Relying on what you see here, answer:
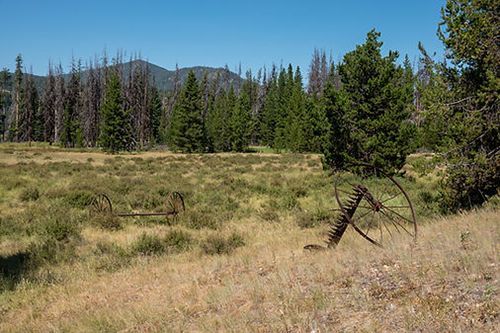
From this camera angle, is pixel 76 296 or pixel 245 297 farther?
pixel 76 296

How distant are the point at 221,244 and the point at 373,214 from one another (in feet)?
15.7

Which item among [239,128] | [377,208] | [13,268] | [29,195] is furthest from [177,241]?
[239,128]

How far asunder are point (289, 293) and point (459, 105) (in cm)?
835

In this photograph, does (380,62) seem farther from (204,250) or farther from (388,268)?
(388,268)

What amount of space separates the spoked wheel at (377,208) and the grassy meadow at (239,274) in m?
0.55

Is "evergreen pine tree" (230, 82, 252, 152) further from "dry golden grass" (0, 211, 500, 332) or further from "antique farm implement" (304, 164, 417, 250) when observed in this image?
"dry golden grass" (0, 211, 500, 332)

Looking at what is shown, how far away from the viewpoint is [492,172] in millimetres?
11312

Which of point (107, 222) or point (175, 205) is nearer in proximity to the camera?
point (107, 222)

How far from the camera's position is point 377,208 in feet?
27.1

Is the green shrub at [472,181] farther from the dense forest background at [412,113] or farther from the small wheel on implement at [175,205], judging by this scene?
the small wheel on implement at [175,205]

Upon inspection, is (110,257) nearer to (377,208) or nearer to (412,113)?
(377,208)

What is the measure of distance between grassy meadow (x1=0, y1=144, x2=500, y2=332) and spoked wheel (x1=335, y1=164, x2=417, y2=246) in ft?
1.81

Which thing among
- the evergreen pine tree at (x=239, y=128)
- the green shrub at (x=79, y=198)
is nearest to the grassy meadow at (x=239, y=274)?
the green shrub at (x=79, y=198)

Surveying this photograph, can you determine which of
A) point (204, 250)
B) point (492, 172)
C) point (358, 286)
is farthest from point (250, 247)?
point (492, 172)
